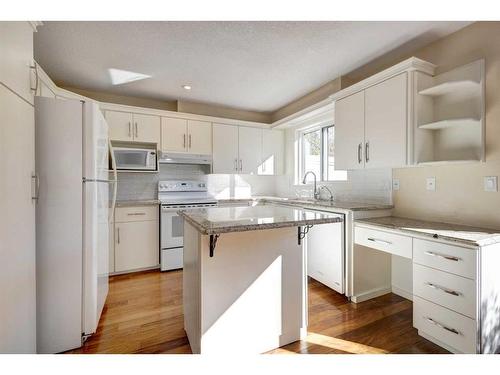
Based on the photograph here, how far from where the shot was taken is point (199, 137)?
12.0ft

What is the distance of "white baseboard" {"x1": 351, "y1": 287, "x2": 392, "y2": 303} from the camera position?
7.54 ft

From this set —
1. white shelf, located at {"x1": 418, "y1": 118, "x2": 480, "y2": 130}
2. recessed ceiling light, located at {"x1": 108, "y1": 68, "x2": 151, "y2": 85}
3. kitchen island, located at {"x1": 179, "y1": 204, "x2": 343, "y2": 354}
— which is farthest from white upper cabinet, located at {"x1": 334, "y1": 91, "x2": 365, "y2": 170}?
recessed ceiling light, located at {"x1": 108, "y1": 68, "x2": 151, "y2": 85}

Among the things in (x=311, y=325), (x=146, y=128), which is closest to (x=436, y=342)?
(x=311, y=325)

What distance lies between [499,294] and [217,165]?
3303 millimetres

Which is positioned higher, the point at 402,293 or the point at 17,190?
the point at 17,190

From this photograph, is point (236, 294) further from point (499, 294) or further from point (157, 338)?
point (499, 294)

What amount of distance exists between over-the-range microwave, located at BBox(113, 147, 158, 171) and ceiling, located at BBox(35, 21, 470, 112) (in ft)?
2.77

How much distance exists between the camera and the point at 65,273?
1608 millimetres

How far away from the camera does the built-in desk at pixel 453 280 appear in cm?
143

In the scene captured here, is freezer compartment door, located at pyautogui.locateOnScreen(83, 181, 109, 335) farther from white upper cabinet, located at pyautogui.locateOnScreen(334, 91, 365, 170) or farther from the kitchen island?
white upper cabinet, located at pyautogui.locateOnScreen(334, 91, 365, 170)

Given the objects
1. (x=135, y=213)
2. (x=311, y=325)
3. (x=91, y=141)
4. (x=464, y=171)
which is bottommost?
(x=311, y=325)

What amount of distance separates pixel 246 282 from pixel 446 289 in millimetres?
1323

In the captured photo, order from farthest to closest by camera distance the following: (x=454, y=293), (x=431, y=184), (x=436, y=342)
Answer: (x=431, y=184) → (x=436, y=342) → (x=454, y=293)

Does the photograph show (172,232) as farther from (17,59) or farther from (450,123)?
(450,123)
